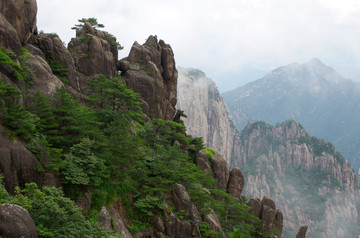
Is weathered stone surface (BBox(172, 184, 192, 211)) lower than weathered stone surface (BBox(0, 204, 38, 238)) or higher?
lower

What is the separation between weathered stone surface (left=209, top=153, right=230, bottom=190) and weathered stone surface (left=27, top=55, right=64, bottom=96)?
27188 mm

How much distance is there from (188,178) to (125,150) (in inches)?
319

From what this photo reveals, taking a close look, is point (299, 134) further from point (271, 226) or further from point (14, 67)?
point (14, 67)

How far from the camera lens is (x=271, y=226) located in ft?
160

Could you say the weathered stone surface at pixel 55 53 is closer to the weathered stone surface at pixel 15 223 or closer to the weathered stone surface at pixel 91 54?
the weathered stone surface at pixel 91 54

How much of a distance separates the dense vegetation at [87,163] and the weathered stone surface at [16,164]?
1.70 ft

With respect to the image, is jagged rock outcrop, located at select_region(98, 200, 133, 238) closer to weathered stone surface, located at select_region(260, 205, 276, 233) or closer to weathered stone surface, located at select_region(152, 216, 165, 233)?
weathered stone surface, located at select_region(152, 216, 165, 233)

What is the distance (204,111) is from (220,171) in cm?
13513

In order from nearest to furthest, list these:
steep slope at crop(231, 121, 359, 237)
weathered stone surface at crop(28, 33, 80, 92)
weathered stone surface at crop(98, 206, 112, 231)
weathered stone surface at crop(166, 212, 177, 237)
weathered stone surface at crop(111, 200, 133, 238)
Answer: weathered stone surface at crop(98, 206, 112, 231)
weathered stone surface at crop(111, 200, 133, 238)
weathered stone surface at crop(166, 212, 177, 237)
weathered stone surface at crop(28, 33, 80, 92)
steep slope at crop(231, 121, 359, 237)

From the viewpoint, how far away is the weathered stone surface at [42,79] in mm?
26969

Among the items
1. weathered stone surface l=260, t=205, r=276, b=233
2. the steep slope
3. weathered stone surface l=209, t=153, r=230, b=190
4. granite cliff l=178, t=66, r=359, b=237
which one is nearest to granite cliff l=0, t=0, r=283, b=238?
weathered stone surface l=260, t=205, r=276, b=233

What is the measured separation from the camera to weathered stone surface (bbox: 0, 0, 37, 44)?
97.1 feet

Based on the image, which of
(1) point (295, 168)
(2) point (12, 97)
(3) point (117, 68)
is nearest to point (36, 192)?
(2) point (12, 97)

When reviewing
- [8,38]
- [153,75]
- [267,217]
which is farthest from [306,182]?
[8,38]
